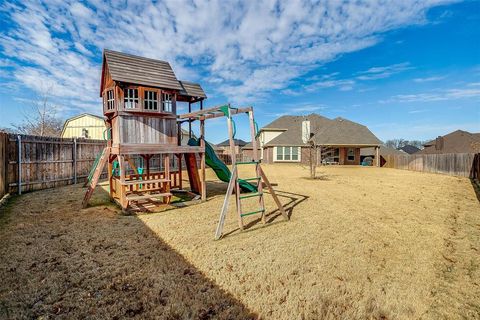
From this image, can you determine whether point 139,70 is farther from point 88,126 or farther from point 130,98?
point 88,126

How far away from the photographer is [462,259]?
470 cm

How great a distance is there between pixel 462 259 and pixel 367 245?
1613 millimetres

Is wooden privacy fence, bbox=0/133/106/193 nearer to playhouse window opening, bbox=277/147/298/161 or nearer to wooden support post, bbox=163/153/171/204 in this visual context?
wooden support post, bbox=163/153/171/204

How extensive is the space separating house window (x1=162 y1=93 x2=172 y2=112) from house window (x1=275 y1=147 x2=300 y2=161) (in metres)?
25.3

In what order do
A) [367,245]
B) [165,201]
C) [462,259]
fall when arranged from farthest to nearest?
[165,201]
[367,245]
[462,259]

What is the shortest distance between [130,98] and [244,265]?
7290mm

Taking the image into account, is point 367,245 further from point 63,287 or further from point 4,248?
point 4,248

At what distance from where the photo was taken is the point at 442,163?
22.2 meters

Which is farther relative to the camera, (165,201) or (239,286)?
(165,201)

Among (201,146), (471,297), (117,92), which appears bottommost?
(471,297)

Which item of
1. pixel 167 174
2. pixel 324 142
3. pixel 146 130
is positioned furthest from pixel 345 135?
pixel 146 130

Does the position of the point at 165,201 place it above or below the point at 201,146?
below

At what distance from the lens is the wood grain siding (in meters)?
8.71

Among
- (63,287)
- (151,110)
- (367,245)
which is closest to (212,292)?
(63,287)
